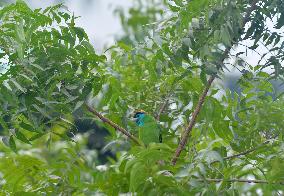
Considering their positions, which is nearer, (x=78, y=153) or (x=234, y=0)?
(x=234, y=0)

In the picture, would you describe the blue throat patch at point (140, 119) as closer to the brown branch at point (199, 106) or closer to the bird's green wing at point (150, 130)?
the bird's green wing at point (150, 130)

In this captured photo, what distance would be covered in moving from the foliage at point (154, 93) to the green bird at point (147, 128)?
0.15 ft

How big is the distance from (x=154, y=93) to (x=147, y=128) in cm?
14

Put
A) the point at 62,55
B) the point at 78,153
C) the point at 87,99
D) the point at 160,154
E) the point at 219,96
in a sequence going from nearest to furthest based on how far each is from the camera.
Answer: the point at 160,154, the point at 62,55, the point at 87,99, the point at 78,153, the point at 219,96

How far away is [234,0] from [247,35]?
14 cm

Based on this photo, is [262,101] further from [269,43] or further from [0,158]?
[0,158]

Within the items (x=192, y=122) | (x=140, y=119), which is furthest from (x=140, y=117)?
(x=192, y=122)

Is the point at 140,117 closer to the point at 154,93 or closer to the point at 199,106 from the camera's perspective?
the point at 154,93

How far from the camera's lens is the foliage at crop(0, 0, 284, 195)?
1.54 meters

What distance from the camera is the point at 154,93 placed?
6.70 ft

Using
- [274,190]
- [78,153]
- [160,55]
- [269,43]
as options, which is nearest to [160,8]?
[160,55]

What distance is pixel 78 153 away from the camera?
191cm

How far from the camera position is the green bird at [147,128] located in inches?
77.6

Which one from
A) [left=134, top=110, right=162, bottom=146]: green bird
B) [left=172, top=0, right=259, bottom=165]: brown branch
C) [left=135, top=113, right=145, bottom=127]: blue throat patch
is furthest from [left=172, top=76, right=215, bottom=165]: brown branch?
[left=135, top=113, right=145, bottom=127]: blue throat patch
